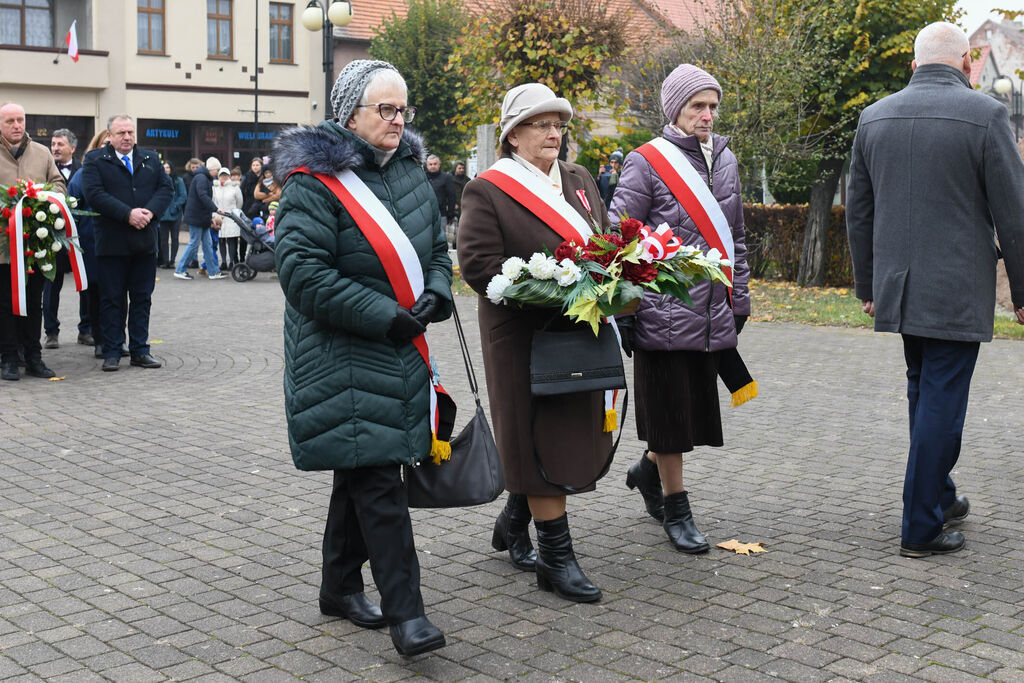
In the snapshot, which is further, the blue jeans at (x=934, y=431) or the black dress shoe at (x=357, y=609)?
the blue jeans at (x=934, y=431)

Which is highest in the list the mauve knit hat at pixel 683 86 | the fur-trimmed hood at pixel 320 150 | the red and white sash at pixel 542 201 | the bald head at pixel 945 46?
the bald head at pixel 945 46

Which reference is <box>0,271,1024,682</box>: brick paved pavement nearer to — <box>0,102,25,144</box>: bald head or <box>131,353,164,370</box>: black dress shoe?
<box>131,353,164,370</box>: black dress shoe

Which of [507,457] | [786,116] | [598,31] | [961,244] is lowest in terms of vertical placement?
[507,457]

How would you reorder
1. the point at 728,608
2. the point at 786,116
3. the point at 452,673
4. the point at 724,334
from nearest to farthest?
the point at 452,673, the point at 728,608, the point at 724,334, the point at 786,116

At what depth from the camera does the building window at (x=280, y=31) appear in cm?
4253

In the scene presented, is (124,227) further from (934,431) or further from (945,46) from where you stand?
(934,431)

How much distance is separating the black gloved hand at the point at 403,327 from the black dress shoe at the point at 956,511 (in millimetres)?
2840

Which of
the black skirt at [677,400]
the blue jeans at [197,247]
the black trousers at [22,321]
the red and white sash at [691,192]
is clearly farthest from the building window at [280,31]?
the black skirt at [677,400]

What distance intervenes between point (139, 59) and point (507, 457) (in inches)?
1508

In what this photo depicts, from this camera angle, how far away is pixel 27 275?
10.1m

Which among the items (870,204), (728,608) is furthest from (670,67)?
(728,608)

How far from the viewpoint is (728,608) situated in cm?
461

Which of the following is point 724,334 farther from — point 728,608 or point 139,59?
point 139,59

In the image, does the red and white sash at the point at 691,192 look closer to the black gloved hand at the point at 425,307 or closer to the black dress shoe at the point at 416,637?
the black gloved hand at the point at 425,307
